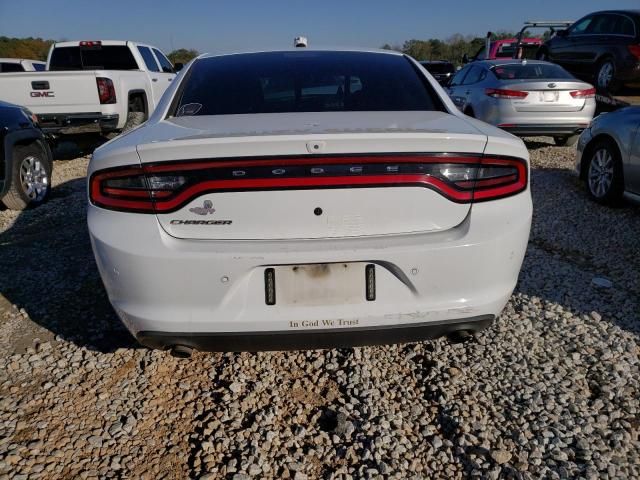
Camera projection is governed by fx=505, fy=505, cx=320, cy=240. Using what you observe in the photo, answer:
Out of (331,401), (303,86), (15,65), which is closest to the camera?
(331,401)

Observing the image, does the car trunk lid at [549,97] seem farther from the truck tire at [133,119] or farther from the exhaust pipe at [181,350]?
the exhaust pipe at [181,350]

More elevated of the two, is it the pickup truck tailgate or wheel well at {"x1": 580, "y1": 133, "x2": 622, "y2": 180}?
the pickup truck tailgate

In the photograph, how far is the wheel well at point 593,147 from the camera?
5338 mm

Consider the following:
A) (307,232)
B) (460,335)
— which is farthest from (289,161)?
(460,335)

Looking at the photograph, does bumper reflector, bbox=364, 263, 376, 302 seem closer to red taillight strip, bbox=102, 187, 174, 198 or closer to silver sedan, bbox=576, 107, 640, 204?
red taillight strip, bbox=102, 187, 174, 198

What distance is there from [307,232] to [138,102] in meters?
8.07

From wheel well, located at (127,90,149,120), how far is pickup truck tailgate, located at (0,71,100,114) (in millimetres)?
864

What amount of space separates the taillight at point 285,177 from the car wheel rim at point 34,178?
4.37 meters

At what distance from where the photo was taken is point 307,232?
1979mm

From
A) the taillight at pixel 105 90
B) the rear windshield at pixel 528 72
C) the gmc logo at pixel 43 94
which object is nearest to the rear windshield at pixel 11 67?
the gmc logo at pixel 43 94

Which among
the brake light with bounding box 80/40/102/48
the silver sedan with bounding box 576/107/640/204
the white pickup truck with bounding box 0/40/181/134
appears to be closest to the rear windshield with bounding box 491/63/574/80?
the silver sedan with bounding box 576/107/640/204

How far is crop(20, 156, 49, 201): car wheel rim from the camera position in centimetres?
567

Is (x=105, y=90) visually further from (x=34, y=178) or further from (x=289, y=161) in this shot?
(x=289, y=161)

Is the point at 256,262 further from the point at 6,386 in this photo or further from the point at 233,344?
the point at 6,386
